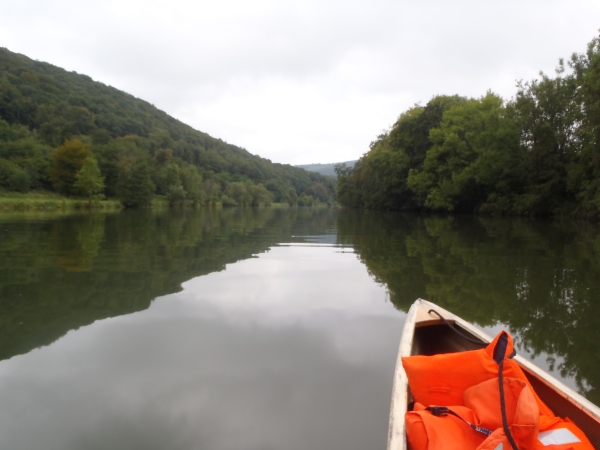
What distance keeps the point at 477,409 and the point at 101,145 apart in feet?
195

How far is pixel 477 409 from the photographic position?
2203mm

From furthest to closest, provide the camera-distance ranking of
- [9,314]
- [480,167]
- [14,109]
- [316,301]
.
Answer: [14,109], [480,167], [316,301], [9,314]

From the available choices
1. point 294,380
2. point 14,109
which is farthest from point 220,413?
point 14,109

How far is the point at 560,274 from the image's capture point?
299 inches

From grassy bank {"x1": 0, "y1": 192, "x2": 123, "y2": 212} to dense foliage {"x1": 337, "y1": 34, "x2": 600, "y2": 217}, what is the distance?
29.3 metres

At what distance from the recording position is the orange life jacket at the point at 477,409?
1942mm

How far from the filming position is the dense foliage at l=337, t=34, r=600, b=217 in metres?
24.2

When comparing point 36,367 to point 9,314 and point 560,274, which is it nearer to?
point 9,314

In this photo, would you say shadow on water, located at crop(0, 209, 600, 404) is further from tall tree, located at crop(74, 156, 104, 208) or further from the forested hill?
the forested hill

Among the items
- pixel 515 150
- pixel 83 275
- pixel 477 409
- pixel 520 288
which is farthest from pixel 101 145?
pixel 477 409

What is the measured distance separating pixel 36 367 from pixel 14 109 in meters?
73.5

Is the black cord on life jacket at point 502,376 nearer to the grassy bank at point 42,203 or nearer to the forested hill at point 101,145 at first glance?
the grassy bank at point 42,203

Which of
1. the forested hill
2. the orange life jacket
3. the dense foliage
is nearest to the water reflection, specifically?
the orange life jacket

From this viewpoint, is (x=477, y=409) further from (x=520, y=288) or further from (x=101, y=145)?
(x=101, y=145)
